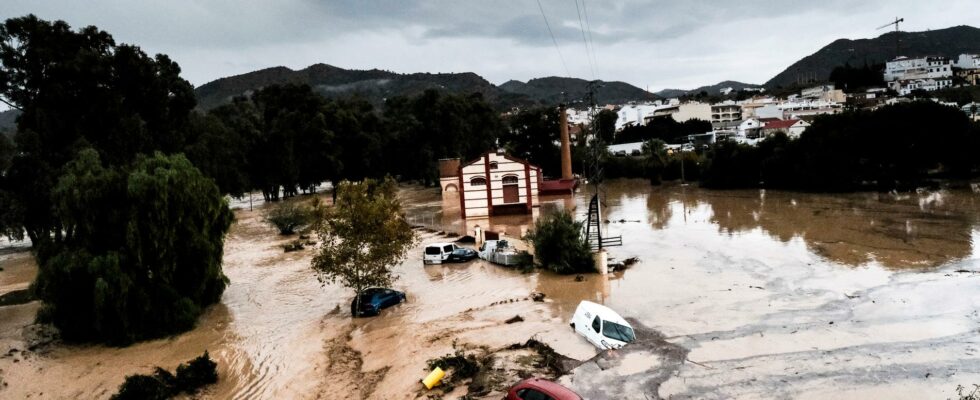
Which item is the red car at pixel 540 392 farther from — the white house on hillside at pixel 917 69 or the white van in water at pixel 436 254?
the white house on hillside at pixel 917 69

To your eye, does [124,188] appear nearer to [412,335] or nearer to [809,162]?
[412,335]

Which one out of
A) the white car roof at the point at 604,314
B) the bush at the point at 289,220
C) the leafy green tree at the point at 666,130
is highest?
the leafy green tree at the point at 666,130

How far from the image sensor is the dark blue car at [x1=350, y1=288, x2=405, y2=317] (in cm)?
2080

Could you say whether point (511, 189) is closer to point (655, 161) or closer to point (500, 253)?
point (500, 253)

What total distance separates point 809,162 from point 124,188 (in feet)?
179

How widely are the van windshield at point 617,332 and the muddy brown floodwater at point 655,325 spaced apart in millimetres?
602

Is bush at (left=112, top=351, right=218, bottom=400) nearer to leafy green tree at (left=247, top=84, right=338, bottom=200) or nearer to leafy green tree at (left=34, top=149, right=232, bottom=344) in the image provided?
leafy green tree at (left=34, top=149, right=232, bottom=344)

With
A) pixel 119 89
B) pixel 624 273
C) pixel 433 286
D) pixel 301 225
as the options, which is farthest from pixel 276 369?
pixel 301 225

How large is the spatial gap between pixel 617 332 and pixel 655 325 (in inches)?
111

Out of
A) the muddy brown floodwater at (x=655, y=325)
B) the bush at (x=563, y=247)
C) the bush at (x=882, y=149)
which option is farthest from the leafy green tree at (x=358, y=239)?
the bush at (x=882, y=149)

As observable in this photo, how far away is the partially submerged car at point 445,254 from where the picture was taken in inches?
1154

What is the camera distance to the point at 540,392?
10.3 m

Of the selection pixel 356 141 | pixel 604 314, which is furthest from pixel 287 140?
pixel 604 314

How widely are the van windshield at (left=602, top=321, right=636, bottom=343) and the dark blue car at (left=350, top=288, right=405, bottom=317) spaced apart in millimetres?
8889
